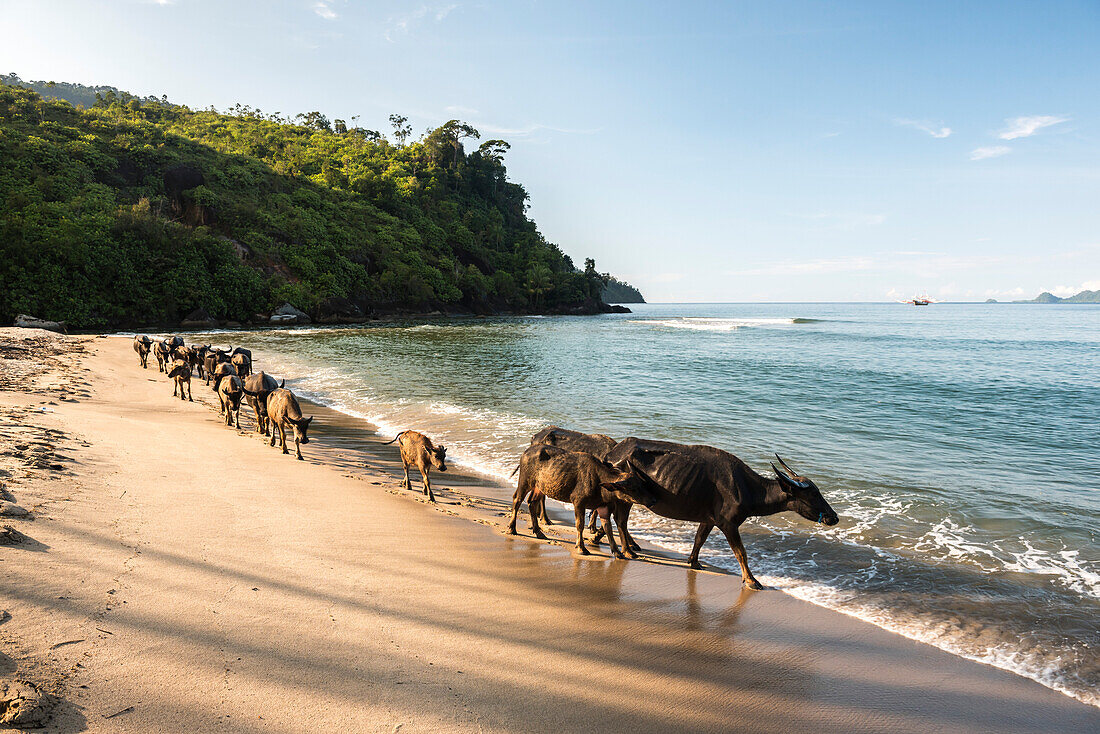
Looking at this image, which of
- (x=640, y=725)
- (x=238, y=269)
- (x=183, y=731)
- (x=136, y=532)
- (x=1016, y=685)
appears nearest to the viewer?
(x=183, y=731)

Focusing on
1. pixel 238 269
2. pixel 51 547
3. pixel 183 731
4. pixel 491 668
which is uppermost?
pixel 238 269

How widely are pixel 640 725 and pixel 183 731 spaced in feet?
9.14

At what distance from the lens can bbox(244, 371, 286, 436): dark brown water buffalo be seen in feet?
42.5

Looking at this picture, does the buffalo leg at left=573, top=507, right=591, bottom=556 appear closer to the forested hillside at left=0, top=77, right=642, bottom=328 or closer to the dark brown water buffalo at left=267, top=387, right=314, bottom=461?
the dark brown water buffalo at left=267, top=387, right=314, bottom=461

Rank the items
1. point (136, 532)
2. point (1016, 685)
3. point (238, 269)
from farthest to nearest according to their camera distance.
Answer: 1. point (238, 269)
2. point (136, 532)
3. point (1016, 685)

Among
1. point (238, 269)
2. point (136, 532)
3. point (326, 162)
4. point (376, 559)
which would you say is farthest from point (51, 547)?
point (326, 162)

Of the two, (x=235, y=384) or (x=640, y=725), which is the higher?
(x=235, y=384)

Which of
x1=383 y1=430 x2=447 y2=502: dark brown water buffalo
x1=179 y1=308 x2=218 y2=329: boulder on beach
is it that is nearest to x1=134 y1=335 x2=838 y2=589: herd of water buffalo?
x1=383 y1=430 x2=447 y2=502: dark brown water buffalo

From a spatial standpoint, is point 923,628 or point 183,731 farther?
point 923,628

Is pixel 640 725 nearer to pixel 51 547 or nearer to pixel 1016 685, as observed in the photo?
pixel 1016 685

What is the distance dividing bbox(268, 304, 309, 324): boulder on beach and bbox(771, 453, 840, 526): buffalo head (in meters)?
64.1

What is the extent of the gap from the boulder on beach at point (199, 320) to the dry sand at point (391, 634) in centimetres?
5426

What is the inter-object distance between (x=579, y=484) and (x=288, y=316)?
63.0 m

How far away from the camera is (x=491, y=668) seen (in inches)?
157
